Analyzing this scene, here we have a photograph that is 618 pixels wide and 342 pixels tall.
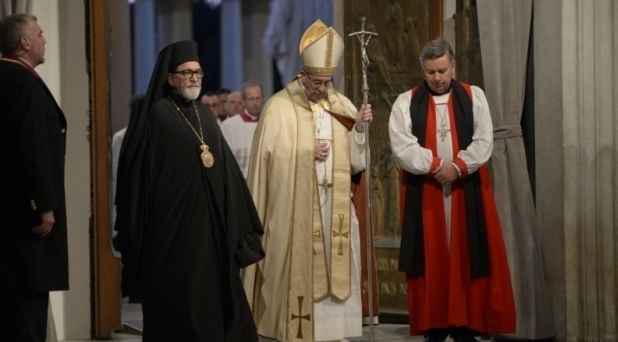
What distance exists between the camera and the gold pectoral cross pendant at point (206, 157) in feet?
21.8

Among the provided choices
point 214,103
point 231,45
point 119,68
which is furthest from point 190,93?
point 231,45

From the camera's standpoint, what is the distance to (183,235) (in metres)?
6.57

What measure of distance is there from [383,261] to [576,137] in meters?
2.21

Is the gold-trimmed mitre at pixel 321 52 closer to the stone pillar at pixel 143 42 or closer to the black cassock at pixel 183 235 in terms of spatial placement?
the black cassock at pixel 183 235

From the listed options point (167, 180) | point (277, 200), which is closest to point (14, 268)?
point (167, 180)

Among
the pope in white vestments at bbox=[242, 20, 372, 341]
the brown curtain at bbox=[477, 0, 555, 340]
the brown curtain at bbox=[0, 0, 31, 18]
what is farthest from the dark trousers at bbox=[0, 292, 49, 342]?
the brown curtain at bbox=[477, 0, 555, 340]

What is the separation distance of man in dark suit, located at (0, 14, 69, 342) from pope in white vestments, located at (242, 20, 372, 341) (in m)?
1.72

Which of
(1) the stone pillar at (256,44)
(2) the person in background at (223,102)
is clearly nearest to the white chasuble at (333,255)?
(2) the person in background at (223,102)

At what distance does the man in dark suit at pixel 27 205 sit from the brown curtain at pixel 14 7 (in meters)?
1.04

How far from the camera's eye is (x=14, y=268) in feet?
20.1

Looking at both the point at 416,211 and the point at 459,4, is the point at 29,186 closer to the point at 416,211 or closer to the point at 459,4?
the point at 416,211

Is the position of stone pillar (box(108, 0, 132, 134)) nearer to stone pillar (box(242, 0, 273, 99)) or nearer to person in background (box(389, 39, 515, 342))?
stone pillar (box(242, 0, 273, 99))

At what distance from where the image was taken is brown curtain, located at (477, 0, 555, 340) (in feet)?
26.1

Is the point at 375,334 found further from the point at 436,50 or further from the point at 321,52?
the point at 436,50
